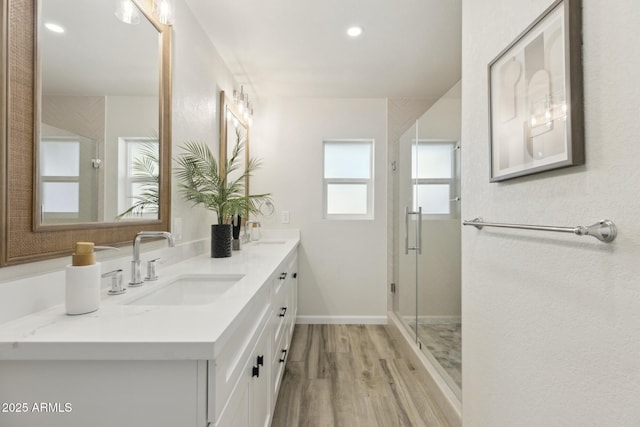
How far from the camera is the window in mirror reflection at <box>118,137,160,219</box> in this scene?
1.13 meters

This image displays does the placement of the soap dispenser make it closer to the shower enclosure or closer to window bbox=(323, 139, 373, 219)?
the shower enclosure

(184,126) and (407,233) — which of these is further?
(407,233)

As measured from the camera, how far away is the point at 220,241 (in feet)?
5.42

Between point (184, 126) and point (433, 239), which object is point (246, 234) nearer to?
point (184, 126)

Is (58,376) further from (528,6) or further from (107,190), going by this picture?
(528,6)

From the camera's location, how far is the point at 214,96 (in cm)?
207

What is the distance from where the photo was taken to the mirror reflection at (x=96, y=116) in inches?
31.9

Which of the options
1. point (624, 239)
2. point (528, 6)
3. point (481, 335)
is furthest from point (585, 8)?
point (481, 335)

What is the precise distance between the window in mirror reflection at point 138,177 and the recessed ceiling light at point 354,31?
1438 mm

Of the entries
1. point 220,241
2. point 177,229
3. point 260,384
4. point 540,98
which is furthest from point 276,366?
point 540,98

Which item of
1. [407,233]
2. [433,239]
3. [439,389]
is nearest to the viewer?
[439,389]

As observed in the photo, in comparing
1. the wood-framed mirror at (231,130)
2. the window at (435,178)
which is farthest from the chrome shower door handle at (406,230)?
the wood-framed mirror at (231,130)

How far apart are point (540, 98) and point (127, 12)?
155cm

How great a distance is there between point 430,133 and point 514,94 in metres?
1.34
